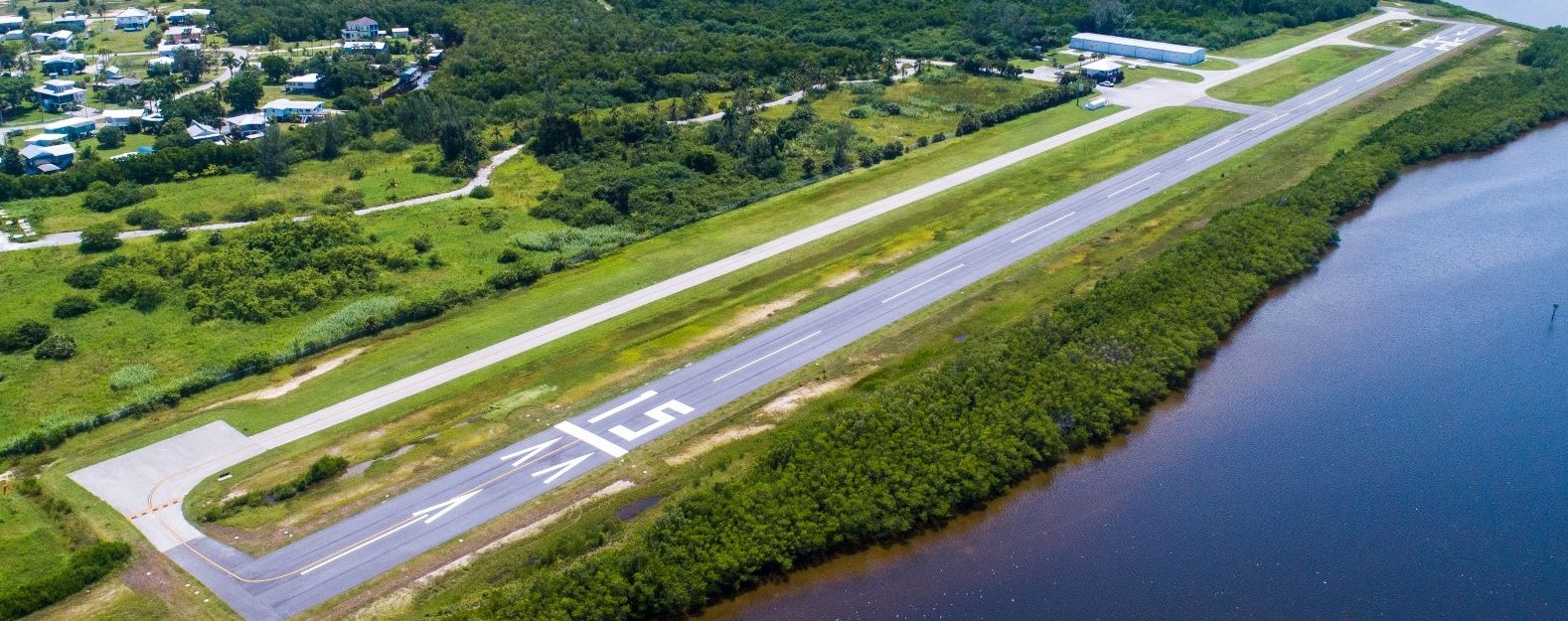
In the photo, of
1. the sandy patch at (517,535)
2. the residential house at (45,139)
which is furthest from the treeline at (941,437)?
the residential house at (45,139)

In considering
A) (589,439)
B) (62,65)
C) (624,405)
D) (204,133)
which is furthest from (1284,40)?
(62,65)

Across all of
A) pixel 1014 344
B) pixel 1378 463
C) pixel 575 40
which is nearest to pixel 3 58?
pixel 575 40

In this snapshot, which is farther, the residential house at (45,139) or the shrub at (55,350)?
the residential house at (45,139)

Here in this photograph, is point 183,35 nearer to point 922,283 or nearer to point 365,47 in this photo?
point 365,47

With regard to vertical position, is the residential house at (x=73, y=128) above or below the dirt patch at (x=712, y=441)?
above

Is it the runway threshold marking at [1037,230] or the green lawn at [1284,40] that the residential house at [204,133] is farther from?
the green lawn at [1284,40]

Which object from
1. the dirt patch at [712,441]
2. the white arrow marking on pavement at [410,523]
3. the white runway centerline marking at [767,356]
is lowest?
the white arrow marking on pavement at [410,523]

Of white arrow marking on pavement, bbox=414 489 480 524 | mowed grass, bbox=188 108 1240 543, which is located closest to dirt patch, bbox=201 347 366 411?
mowed grass, bbox=188 108 1240 543

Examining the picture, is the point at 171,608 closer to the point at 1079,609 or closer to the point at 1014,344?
the point at 1079,609
